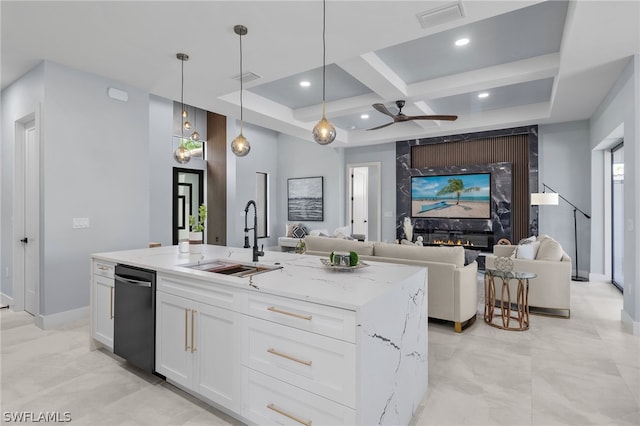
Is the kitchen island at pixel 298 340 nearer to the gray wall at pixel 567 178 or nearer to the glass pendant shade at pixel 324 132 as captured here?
the glass pendant shade at pixel 324 132

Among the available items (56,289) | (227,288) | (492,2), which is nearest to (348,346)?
(227,288)

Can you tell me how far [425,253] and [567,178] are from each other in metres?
4.36

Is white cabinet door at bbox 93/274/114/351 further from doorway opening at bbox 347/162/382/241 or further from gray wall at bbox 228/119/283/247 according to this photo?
doorway opening at bbox 347/162/382/241

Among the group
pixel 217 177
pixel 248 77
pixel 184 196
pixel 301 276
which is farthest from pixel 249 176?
pixel 301 276

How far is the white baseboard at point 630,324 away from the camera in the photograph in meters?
3.42

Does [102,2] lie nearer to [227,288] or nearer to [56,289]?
[227,288]

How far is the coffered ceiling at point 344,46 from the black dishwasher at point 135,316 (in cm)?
213

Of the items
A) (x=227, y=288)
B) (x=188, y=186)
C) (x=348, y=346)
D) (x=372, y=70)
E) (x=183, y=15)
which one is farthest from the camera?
(x=188, y=186)

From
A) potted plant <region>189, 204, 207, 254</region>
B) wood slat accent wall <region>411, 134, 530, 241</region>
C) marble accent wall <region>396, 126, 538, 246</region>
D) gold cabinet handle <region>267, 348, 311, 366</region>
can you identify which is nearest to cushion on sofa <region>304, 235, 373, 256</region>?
potted plant <region>189, 204, 207, 254</region>

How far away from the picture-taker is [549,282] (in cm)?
402

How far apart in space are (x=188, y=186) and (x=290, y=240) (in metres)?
2.79

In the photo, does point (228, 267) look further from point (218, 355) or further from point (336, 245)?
point (336, 245)

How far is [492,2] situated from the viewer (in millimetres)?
2629

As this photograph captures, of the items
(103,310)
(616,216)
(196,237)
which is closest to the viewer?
(103,310)
